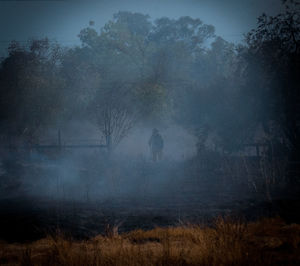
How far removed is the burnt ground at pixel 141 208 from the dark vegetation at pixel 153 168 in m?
0.06

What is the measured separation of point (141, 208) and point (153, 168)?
25.4 feet

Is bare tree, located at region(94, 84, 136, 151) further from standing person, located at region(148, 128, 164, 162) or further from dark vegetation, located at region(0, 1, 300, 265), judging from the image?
standing person, located at region(148, 128, 164, 162)

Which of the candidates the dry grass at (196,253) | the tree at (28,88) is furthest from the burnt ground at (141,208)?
the tree at (28,88)

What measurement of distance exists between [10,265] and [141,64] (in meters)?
27.2

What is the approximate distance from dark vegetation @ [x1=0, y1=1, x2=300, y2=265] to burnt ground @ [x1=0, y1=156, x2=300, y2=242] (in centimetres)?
6

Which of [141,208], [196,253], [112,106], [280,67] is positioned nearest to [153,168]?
[112,106]

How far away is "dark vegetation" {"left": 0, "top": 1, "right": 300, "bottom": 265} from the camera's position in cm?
573

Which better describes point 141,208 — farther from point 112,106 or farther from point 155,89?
point 155,89

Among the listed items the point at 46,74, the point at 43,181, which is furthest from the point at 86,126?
the point at 43,181

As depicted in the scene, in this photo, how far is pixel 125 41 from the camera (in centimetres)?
3141

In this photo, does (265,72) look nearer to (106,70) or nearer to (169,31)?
(106,70)

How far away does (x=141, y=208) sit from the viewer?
11773 mm

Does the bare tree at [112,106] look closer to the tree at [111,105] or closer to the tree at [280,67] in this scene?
the tree at [111,105]

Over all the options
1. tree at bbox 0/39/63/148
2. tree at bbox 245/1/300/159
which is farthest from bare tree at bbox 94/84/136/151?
tree at bbox 245/1/300/159
